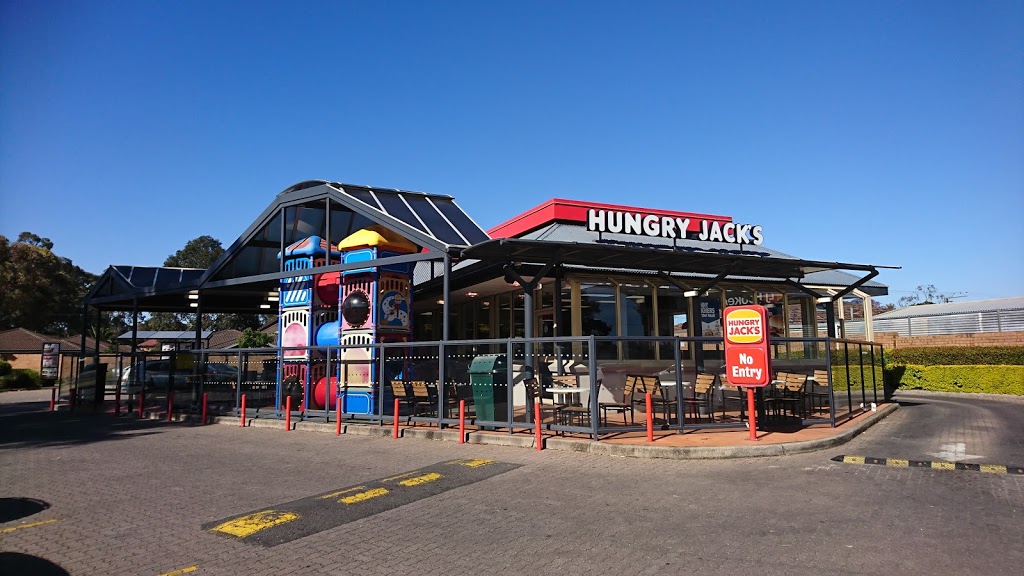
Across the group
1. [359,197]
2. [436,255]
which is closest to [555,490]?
[436,255]

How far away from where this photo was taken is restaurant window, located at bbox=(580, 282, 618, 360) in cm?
1788

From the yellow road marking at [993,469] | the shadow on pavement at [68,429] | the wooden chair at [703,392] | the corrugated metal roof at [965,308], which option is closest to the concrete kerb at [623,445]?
the yellow road marking at [993,469]

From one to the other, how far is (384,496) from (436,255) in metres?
7.28

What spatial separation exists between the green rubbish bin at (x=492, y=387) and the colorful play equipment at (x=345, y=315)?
3109mm

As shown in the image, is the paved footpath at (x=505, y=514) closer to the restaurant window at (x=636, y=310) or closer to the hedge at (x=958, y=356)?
the restaurant window at (x=636, y=310)

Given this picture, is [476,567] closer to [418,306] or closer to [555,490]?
[555,490]

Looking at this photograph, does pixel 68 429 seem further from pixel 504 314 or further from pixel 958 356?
pixel 958 356

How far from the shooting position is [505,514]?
6.75m

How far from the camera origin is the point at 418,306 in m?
26.9

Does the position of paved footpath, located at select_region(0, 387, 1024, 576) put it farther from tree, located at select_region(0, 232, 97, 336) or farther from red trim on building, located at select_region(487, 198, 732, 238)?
tree, located at select_region(0, 232, 97, 336)

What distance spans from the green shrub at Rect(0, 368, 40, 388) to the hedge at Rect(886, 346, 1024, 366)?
50.8 m

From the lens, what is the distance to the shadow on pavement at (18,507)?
726cm

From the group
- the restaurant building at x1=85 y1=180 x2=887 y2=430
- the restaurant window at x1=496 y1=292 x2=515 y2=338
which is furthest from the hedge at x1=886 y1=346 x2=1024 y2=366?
the restaurant window at x1=496 y1=292 x2=515 y2=338

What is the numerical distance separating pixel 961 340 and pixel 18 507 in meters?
30.2
